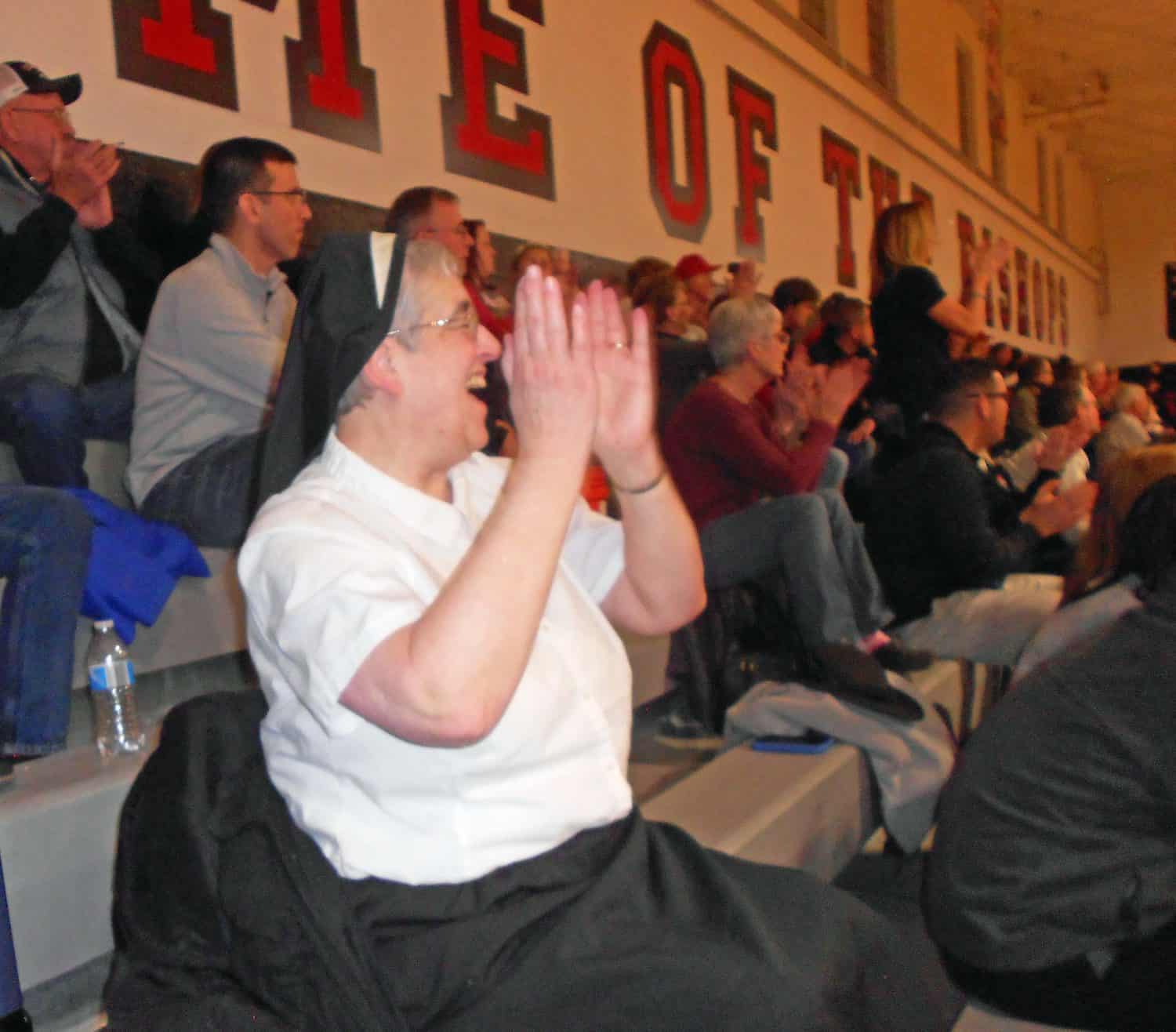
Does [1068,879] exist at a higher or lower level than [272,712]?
lower

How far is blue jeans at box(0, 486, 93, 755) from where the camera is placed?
1.81 m

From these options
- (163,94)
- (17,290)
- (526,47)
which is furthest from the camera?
(526,47)

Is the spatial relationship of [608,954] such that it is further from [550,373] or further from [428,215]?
[428,215]

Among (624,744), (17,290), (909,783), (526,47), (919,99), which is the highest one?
(919,99)

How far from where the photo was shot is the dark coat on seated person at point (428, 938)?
1.02 metres

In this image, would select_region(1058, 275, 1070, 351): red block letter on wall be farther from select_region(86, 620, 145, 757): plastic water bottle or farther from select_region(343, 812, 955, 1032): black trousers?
select_region(343, 812, 955, 1032): black trousers

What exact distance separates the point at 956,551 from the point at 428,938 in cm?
243

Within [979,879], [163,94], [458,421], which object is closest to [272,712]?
[458,421]

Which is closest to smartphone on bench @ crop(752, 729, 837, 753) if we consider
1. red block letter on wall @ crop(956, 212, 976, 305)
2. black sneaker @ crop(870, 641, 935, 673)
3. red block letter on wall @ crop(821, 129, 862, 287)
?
black sneaker @ crop(870, 641, 935, 673)

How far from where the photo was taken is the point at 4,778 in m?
1.71

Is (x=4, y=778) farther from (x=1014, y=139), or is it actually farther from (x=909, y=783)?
(x=1014, y=139)

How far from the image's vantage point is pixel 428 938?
104 cm

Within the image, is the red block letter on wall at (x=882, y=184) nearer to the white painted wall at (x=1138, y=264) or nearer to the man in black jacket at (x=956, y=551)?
the man in black jacket at (x=956, y=551)

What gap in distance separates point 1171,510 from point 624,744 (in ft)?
3.83
